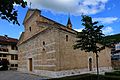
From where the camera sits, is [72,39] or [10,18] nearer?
[10,18]

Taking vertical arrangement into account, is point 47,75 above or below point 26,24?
below

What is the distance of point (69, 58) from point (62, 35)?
11.3 feet

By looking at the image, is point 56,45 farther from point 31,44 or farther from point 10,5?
point 10,5

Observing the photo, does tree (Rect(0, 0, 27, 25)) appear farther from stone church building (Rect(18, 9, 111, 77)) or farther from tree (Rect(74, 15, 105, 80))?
stone church building (Rect(18, 9, 111, 77))

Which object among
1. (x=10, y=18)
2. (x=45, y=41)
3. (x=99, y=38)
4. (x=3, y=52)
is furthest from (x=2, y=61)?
(x=10, y=18)

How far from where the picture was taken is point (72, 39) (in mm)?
29953

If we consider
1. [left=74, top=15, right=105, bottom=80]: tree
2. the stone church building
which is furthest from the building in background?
[left=74, top=15, right=105, bottom=80]: tree

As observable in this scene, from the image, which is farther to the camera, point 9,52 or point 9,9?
point 9,52

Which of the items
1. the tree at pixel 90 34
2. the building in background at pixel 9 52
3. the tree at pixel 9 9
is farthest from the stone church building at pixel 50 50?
the tree at pixel 9 9

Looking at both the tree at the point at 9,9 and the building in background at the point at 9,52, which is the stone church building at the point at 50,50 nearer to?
the building in background at the point at 9,52

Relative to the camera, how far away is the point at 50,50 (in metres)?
28.0

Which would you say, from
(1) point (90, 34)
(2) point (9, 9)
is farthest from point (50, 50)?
(2) point (9, 9)

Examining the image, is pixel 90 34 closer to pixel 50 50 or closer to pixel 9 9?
pixel 50 50

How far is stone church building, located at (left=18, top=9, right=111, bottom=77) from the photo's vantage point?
27.2 m
